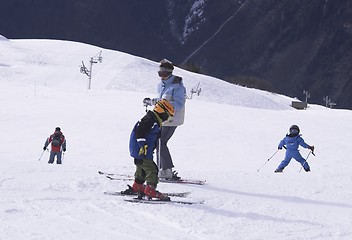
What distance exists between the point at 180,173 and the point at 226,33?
15268 centimetres

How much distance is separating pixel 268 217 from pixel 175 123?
6.65 feet

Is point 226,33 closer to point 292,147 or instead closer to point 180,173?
point 292,147

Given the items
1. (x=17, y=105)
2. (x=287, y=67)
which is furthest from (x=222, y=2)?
(x=17, y=105)

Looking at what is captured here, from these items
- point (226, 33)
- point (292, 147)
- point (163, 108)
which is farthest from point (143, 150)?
point (226, 33)

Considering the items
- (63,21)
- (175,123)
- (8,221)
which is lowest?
(8,221)

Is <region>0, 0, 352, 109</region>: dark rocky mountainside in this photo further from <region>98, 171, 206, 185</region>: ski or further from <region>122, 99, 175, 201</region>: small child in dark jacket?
<region>122, 99, 175, 201</region>: small child in dark jacket

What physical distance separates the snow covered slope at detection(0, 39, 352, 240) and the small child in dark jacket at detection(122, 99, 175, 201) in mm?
313

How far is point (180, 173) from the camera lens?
8.73 m

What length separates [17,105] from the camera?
86.4 ft

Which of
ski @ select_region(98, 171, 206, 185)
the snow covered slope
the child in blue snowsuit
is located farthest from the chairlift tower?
ski @ select_region(98, 171, 206, 185)

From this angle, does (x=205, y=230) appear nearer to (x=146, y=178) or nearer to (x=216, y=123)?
(x=146, y=178)

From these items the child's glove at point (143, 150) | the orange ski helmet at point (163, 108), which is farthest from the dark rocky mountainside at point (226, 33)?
the child's glove at point (143, 150)

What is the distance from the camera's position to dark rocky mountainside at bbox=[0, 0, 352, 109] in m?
131

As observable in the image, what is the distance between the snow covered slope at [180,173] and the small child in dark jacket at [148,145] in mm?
313
